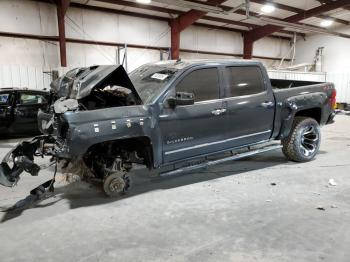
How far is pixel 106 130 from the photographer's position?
11.1 feet

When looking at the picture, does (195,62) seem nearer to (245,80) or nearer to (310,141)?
(245,80)

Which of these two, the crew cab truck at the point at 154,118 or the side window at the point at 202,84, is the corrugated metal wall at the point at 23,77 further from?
the side window at the point at 202,84

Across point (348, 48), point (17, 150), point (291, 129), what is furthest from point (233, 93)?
point (348, 48)

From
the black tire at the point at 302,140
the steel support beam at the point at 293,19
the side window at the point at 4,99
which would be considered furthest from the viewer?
the steel support beam at the point at 293,19

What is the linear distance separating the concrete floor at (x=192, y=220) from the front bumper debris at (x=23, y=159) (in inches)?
15.3

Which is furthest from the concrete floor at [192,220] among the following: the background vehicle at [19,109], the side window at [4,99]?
the side window at [4,99]

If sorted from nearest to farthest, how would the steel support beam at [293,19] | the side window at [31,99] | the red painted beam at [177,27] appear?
the side window at [31,99], the steel support beam at [293,19], the red painted beam at [177,27]

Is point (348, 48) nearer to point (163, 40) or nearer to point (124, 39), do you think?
point (163, 40)

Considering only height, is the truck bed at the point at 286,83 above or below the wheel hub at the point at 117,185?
above

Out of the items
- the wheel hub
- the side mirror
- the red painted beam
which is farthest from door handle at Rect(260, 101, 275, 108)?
the red painted beam

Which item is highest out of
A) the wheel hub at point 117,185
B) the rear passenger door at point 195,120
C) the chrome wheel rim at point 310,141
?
the rear passenger door at point 195,120

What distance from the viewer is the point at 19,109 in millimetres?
7703

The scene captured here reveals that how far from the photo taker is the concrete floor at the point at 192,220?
2.54 metres

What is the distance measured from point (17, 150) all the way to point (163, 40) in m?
11.2
